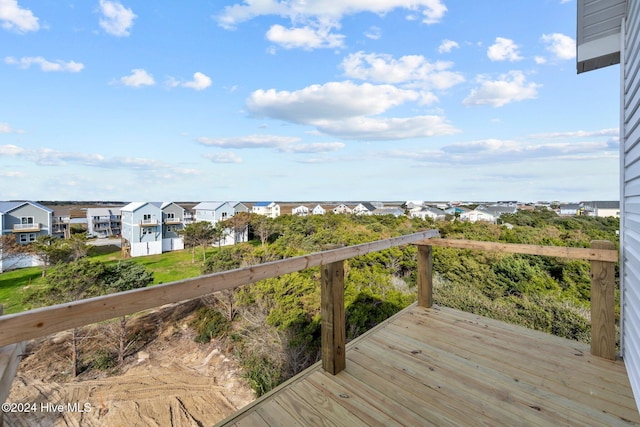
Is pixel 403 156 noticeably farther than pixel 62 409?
Yes

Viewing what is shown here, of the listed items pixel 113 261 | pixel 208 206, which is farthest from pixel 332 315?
pixel 208 206

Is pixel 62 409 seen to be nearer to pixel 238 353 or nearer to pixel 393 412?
pixel 238 353

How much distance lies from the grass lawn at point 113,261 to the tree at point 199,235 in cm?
64

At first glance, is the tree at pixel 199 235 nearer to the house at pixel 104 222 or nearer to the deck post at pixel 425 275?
the house at pixel 104 222

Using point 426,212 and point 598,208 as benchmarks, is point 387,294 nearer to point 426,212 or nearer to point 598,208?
point 598,208

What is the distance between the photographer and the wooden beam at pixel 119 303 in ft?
2.42

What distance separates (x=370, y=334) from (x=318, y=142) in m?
17.3

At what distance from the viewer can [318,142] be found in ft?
61.9

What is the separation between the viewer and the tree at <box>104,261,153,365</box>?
10.7 m

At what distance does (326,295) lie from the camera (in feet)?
6.29

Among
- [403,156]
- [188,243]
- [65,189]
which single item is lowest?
[188,243]

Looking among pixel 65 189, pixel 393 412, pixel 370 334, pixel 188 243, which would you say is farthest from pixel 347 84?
pixel 188 243

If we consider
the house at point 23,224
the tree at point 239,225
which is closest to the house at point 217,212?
the tree at point 239,225

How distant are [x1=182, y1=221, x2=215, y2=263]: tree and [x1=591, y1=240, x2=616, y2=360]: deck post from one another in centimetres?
2437
